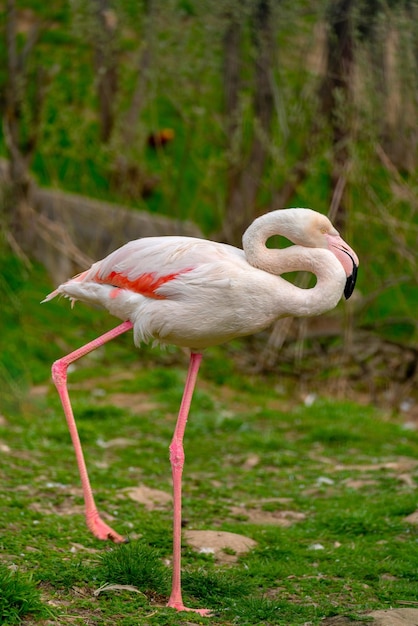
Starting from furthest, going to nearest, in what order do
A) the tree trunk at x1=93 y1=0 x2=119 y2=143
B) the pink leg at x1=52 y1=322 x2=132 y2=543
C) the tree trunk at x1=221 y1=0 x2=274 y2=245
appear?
the tree trunk at x1=93 y1=0 x2=119 y2=143, the tree trunk at x1=221 y1=0 x2=274 y2=245, the pink leg at x1=52 y1=322 x2=132 y2=543

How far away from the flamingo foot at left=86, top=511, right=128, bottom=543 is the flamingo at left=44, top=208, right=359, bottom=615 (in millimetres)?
64

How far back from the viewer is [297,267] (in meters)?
4.74

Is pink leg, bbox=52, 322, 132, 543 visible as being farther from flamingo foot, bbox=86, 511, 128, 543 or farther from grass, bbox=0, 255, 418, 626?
grass, bbox=0, 255, 418, 626

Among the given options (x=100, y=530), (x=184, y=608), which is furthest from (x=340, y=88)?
(x=184, y=608)

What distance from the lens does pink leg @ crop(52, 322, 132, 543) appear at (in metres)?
5.03

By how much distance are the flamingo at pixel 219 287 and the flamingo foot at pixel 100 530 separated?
64mm

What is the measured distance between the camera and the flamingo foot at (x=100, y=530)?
201 inches

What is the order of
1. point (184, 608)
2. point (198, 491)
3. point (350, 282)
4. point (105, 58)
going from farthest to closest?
1. point (105, 58)
2. point (198, 491)
3. point (350, 282)
4. point (184, 608)

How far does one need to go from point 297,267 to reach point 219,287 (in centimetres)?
43

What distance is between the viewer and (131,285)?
5008mm

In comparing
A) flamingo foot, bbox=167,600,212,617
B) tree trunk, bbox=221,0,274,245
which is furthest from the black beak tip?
tree trunk, bbox=221,0,274,245

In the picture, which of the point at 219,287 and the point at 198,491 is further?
the point at 198,491

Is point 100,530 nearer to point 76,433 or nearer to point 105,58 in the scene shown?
point 76,433

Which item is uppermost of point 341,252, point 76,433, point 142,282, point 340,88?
point 341,252
